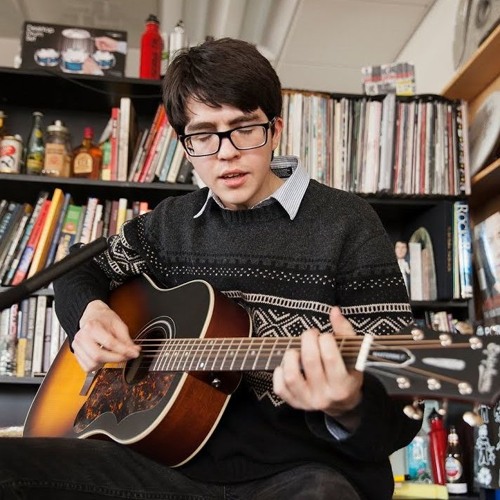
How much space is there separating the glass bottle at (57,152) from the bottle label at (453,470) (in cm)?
150

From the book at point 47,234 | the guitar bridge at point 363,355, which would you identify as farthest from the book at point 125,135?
the guitar bridge at point 363,355

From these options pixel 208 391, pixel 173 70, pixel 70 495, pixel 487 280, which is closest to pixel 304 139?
pixel 487 280

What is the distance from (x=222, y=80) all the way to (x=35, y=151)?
1.20 meters

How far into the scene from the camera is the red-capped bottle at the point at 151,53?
223 centimetres

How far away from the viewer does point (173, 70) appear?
49.6 inches

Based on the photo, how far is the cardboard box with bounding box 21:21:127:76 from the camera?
2.17 metres

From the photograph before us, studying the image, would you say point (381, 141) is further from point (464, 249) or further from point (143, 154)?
point (143, 154)

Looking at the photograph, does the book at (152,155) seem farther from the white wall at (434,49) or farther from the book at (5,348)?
the white wall at (434,49)

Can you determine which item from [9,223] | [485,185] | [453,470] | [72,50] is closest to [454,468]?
[453,470]

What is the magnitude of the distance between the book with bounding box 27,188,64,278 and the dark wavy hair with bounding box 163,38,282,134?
949 millimetres

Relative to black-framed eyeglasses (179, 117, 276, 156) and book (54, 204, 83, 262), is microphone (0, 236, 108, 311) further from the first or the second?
book (54, 204, 83, 262)

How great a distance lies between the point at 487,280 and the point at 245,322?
3.91ft

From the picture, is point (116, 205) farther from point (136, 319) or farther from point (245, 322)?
point (245, 322)

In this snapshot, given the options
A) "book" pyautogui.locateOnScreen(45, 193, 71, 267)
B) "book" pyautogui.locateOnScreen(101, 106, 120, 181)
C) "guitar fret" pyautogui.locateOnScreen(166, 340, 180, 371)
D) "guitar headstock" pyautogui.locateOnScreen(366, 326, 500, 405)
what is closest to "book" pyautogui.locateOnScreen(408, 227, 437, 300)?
"book" pyautogui.locateOnScreen(101, 106, 120, 181)
